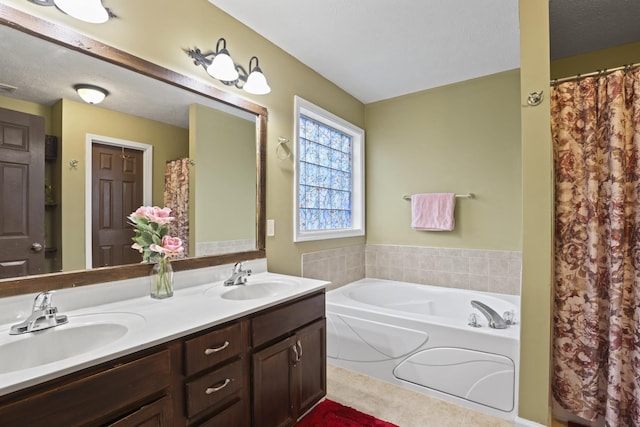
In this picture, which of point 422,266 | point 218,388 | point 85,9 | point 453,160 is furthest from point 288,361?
point 453,160

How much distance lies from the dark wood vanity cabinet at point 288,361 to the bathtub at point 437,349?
2.00ft

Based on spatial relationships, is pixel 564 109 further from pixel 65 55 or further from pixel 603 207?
pixel 65 55

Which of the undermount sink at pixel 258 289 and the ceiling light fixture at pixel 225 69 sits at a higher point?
the ceiling light fixture at pixel 225 69

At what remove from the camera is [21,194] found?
4.04ft

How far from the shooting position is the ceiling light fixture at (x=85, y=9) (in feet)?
4.21

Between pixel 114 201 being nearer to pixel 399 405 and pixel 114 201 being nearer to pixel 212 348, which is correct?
pixel 212 348

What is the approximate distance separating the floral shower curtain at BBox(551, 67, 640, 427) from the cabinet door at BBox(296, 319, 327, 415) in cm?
136

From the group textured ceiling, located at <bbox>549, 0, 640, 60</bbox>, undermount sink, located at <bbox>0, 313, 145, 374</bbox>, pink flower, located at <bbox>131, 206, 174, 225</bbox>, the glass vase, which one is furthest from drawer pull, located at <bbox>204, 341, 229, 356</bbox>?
textured ceiling, located at <bbox>549, 0, 640, 60</bbox>

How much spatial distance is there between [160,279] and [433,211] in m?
2.47

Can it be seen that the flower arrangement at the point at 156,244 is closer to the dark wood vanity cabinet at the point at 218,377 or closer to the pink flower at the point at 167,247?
the pink flower at the point at 167,247

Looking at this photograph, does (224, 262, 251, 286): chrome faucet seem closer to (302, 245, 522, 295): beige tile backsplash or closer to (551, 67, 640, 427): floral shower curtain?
(302, 245, 522, 295): beige tile backsplash

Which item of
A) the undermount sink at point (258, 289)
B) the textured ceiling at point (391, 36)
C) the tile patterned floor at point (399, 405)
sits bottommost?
the tile patterned floor at point (399, 405)

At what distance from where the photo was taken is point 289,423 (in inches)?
63.7

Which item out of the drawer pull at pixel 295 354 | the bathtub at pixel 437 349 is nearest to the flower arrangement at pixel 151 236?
the drawer pull at pixel 295 354
